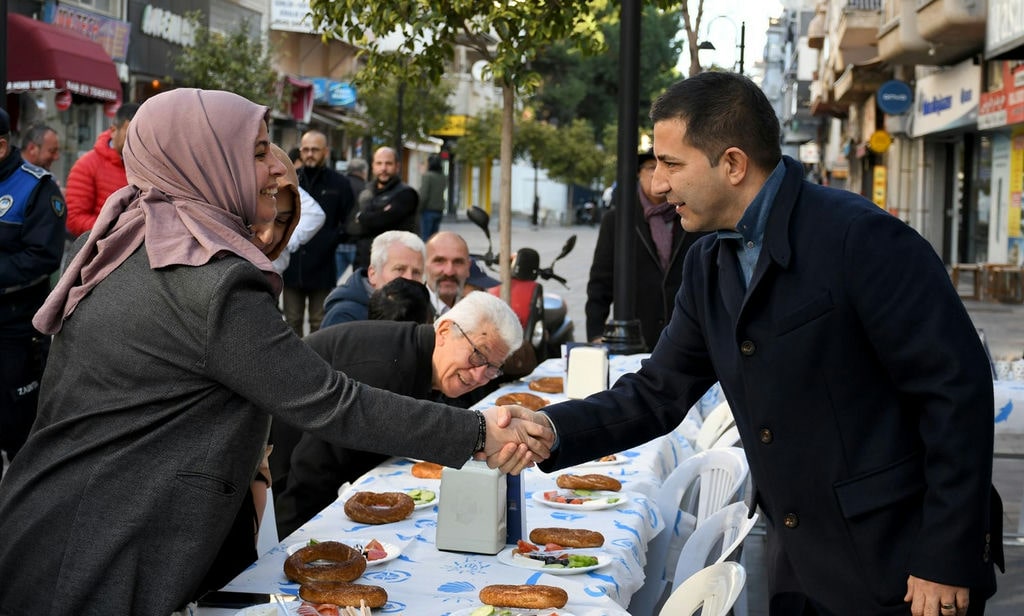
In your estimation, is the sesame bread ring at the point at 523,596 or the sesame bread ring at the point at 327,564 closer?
the sesame bread ring at the point at 523,596

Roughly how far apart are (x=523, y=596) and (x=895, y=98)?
99.9 feet

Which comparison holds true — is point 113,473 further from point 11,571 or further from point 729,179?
point 729,179

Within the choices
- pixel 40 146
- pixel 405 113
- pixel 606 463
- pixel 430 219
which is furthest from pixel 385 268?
pixel 405 113

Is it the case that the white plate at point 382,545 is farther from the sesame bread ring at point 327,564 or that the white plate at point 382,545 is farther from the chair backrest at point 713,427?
the chair backrest at point 713,427

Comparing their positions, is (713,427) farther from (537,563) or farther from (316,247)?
(316,247)

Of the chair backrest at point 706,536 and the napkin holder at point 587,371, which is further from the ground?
the napkin holder at point 587,371

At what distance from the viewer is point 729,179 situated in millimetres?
3230

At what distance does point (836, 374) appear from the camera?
3076 millimetres

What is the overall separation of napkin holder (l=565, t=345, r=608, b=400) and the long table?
1287 mm

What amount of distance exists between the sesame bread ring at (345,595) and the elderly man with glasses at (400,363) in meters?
1.73

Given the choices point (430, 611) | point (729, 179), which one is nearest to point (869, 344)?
point (729, 179)

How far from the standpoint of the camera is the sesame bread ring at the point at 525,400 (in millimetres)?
6684

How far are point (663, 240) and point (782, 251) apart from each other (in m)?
5.76

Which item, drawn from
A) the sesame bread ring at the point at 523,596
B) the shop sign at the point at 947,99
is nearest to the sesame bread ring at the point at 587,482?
the sesame bread ring at the point at 523,596
